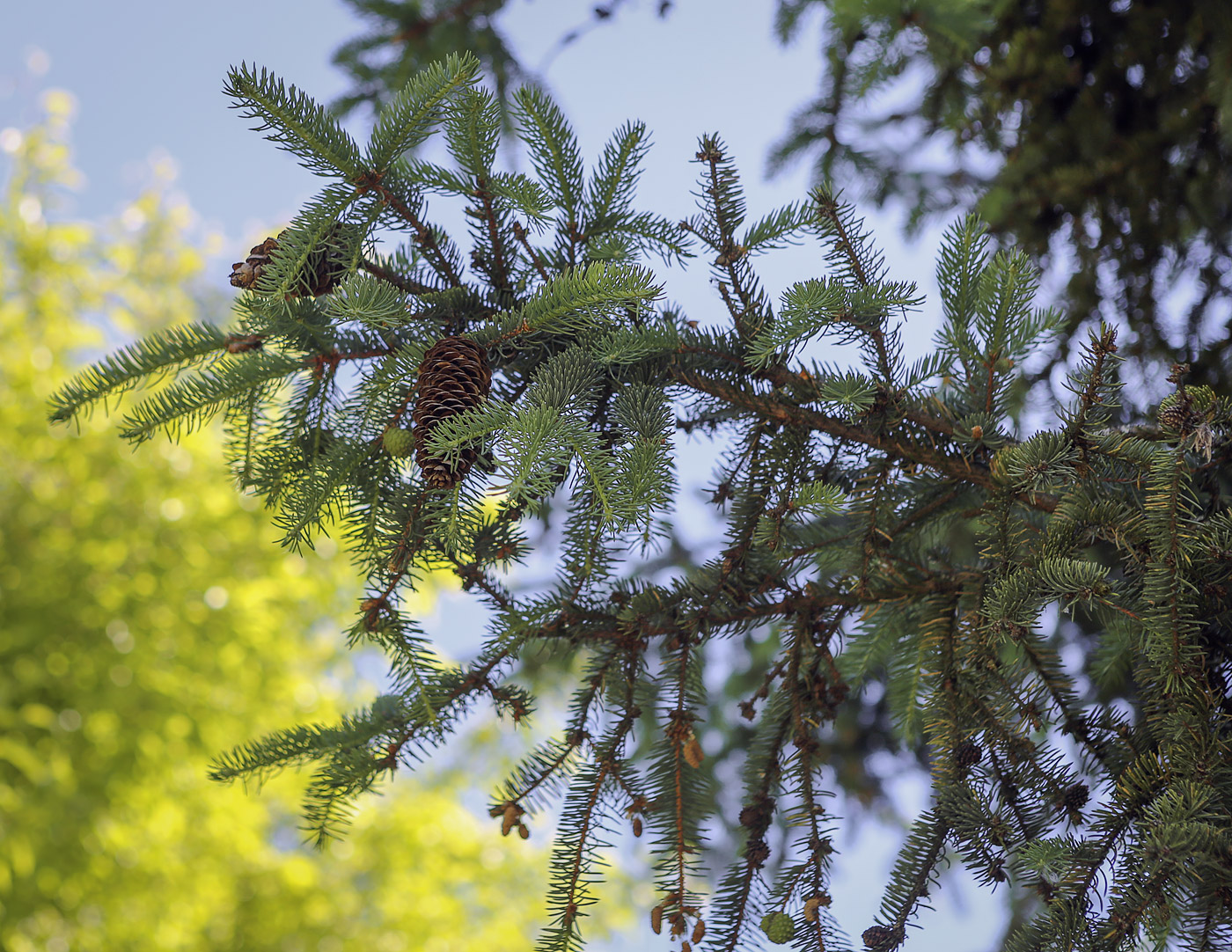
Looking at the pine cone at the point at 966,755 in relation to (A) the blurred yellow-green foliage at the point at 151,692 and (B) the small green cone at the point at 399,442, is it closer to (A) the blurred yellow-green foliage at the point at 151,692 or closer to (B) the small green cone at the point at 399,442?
(B) the small green cone at the point at 399,442

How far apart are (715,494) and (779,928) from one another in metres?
0.29

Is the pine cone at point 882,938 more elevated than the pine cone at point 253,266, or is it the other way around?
the pine cone at point 253,266

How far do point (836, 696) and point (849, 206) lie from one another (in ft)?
1.13

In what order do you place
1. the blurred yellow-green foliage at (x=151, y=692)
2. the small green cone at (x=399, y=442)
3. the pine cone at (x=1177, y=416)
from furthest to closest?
the blurred yellow-green foliage at (x=151, y=692) → the small green cone at (x=399, y=442) → the pine cone at (x=1177, y=416)

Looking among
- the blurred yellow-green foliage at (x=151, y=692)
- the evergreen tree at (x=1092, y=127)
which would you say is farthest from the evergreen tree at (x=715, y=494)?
the blurred yellow-green foliage at (x=151, y=692)

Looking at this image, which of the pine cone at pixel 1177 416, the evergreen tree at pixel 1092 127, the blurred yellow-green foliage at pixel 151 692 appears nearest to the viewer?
the pine cone at pixel 1177 416

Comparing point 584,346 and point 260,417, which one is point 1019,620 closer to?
point 584,346

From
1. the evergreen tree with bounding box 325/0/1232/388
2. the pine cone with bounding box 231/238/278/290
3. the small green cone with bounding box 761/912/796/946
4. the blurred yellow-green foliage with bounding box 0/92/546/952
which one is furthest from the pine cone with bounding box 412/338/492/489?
the blurred yellow-green foliage with bounding box 0/92/546/952

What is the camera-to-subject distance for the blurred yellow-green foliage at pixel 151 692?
94.3 inches

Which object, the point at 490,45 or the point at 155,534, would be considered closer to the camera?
the point at 490,45

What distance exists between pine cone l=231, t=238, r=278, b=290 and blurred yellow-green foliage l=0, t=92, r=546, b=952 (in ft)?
6.53

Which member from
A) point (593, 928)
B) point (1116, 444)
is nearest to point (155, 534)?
point (593, 928)

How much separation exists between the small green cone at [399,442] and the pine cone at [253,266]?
12 cm

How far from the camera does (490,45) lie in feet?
4.65
